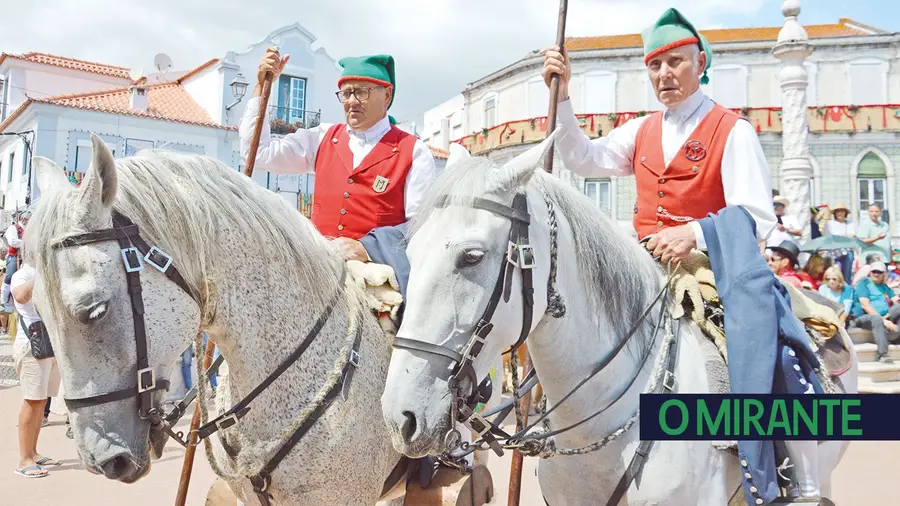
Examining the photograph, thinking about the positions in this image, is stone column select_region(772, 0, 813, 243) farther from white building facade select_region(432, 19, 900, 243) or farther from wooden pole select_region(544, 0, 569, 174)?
wooden pole select_region(544, 0, 569, 174)

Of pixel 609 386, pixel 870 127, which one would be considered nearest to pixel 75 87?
pixel 609 386

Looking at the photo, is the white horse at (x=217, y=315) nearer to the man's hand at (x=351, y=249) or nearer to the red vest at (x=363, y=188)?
the man's hand at (x=351, y=249)

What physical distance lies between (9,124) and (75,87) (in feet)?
14.6

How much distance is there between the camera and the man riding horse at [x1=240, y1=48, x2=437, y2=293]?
3.22 m

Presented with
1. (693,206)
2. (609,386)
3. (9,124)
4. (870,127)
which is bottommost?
(609,386)

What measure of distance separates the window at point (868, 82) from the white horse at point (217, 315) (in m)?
29.7

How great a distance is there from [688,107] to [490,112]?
3067cm

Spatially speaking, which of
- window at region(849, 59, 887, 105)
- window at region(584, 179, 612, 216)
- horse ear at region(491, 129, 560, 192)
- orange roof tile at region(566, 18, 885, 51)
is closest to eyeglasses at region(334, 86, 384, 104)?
horse ear at region(491, 129, 560, 192)

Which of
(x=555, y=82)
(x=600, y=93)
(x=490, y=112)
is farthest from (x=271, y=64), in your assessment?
(x=490, y=112)

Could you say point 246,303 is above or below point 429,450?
above

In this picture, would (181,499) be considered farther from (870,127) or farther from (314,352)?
(870,127)

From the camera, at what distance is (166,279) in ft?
6.78

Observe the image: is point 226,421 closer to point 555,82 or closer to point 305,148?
point 305,148

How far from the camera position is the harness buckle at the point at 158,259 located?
6.66 ft
